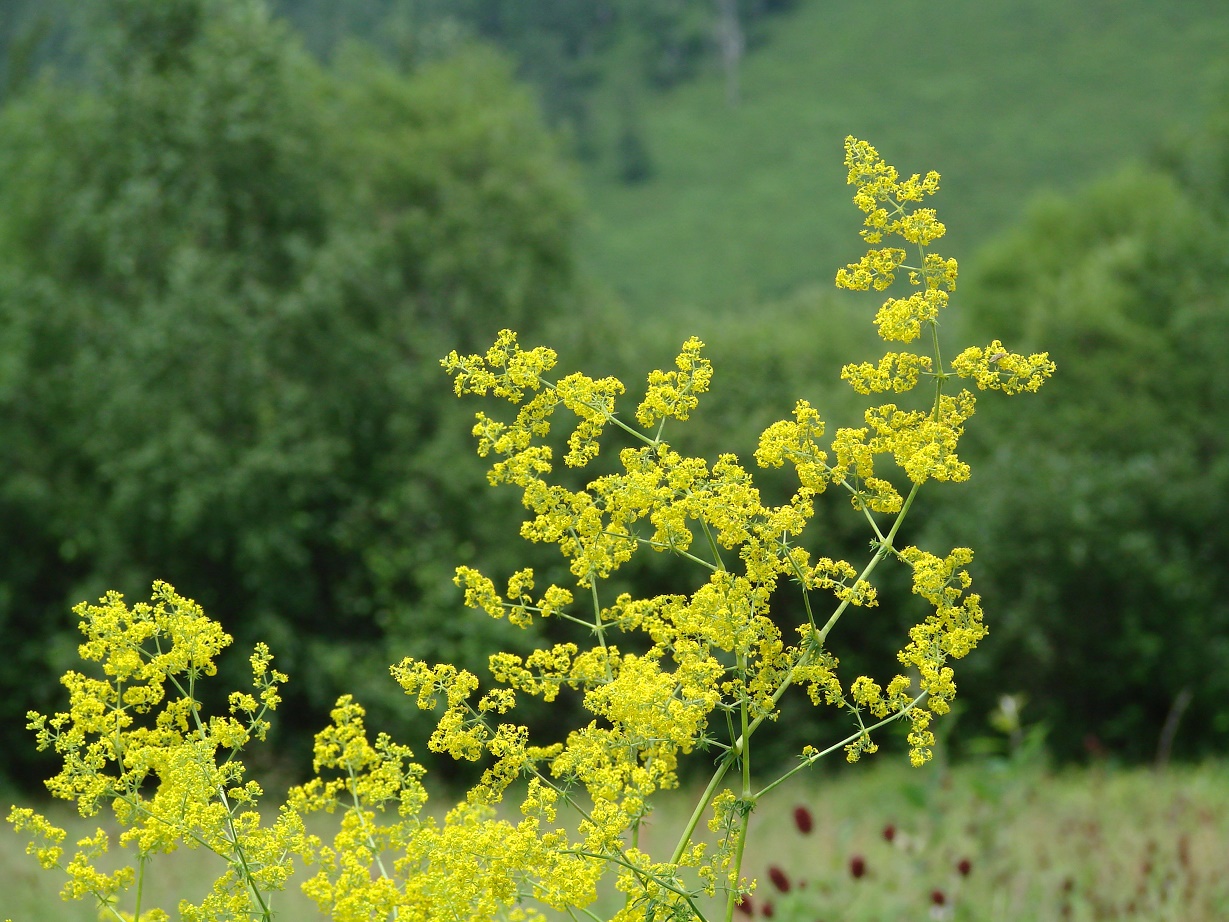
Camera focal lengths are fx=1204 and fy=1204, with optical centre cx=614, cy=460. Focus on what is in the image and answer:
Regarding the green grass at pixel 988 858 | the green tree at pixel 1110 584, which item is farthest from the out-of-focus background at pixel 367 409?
the green grass at pixel 988 858

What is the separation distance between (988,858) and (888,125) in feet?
244

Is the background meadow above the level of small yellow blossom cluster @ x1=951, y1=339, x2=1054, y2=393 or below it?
above

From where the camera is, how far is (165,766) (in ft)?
7.75

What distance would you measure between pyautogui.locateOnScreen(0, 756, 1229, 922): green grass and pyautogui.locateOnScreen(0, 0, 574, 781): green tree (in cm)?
539

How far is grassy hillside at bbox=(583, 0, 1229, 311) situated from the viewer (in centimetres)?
6625

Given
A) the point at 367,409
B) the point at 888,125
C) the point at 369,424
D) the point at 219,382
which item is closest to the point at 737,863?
the point at 219,382

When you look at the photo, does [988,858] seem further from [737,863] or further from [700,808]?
[700,808]

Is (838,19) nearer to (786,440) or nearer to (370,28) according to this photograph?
(370,28)

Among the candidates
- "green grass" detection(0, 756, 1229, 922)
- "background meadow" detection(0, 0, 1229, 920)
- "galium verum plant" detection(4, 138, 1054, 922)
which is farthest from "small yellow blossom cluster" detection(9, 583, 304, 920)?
"background meadow" detection(0, 0, 1229, 920)

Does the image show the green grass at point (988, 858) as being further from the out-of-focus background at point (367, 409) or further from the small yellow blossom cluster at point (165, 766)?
the out-of-focus background at point (367, 409)

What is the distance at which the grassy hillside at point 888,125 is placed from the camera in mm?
66250

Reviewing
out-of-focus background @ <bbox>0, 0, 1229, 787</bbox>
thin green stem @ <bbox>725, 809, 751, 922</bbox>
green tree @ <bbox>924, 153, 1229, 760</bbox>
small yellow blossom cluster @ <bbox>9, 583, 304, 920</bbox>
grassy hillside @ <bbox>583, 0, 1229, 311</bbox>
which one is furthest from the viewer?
grassy hillside @ <bbox>583, 0, 1229, 311</bbox>

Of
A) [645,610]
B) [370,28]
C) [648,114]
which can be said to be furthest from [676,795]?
[648,114]

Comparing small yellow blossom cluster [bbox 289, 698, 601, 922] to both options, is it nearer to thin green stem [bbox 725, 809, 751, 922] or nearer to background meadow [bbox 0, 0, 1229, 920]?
thin green stem [bbox 725, 809, 751, 922]
